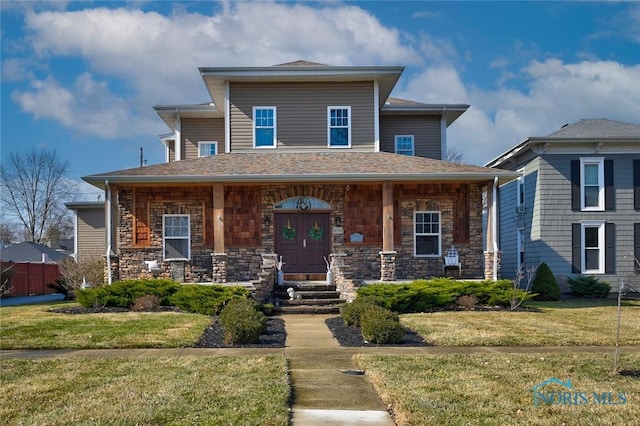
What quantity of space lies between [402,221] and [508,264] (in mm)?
6796

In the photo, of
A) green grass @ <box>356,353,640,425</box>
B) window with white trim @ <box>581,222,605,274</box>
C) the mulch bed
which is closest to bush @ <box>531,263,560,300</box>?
window with white trim @ <box>581,222,605,274</box>

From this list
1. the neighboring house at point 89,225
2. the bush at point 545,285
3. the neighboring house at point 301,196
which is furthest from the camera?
the neighboring house at point 89,225

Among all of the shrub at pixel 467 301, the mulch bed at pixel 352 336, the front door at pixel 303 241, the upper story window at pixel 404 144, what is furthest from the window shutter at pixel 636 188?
the mulch bed at pixel 352 336

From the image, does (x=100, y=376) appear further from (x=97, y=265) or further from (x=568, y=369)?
(x=97, y=265)

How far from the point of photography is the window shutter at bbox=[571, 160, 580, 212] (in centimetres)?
2083

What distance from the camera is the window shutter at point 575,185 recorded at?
20.8 metres

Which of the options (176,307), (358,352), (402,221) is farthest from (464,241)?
(358,352)

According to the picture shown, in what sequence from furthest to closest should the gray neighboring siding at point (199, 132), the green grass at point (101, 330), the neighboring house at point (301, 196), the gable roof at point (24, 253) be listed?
the gable roof at point (24, 253) → the gray neighboring siding at point (199, 132) → the neighboring house at point (301, 196) → the green grass at point (101, 330)

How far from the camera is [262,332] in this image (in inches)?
436

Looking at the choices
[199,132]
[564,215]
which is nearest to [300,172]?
[199,132]

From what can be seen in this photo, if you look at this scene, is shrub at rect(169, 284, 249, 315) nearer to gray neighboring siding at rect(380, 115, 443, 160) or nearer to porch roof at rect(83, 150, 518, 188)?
porch roof at rect(83, 150, 518, 188)

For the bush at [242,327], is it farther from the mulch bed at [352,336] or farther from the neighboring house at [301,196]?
the neighboring house at [301,196]

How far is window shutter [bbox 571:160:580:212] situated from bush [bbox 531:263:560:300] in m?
2.92

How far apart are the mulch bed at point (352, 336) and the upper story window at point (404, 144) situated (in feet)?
35.7
